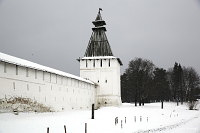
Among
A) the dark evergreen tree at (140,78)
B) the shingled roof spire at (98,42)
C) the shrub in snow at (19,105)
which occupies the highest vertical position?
the shingled roof spire at (98,42)

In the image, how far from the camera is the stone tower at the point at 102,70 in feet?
126

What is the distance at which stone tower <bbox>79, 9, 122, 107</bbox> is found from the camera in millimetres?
38409

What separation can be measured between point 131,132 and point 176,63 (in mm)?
53387

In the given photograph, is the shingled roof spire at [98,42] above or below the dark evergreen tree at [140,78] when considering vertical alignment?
above

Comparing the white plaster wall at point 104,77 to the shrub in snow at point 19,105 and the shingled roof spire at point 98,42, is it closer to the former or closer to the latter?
the shingled roof spire at point 98,42

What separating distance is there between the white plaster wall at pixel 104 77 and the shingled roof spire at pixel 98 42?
53.3 inches

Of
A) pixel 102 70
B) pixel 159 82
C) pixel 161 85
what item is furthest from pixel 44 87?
pixel 159 82

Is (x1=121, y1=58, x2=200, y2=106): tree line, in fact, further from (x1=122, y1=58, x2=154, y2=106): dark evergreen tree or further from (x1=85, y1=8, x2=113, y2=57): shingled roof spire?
(x1=85, y1=8, x2=113, y2=57): shingled roof spire

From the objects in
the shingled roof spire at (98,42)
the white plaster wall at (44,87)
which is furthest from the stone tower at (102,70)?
the white plaster wall at (44,87)

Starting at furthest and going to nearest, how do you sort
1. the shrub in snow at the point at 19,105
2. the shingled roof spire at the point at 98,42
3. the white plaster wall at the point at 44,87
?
the shingled roof spire at the point at 98,42 < the white plaster wall at the point at 44,87 < the shrub in snow at the point at 19,105

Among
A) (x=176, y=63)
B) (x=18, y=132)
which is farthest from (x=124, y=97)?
(x=18, y=132)

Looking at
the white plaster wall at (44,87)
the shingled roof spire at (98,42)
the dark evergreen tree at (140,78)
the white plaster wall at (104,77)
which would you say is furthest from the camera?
the dark evergreen tree at (140,78)

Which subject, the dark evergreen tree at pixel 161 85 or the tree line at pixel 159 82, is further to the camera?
the dark evergreen tree at pixel 161 85

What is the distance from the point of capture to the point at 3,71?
1545 cm
